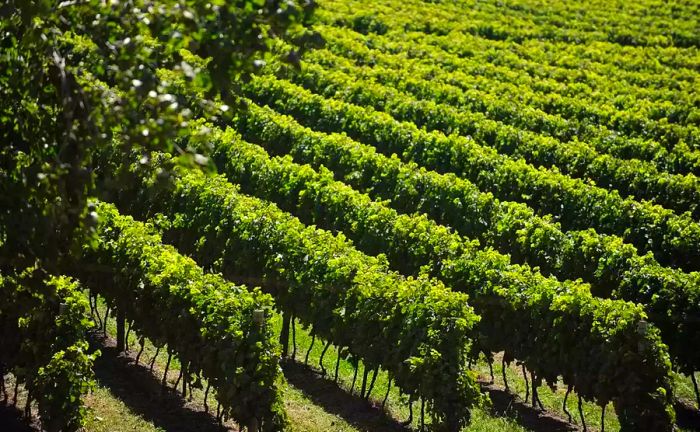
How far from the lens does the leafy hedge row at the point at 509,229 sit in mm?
15820

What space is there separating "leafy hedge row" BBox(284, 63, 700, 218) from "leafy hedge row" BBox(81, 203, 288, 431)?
11.6 m

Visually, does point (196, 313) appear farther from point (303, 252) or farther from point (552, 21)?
point (552, 21)

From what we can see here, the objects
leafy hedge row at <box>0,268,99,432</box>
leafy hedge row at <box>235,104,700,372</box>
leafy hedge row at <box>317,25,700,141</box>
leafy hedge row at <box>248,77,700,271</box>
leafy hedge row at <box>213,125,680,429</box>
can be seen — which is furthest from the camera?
leafy hedge row at <box>317,25,700,141</box>

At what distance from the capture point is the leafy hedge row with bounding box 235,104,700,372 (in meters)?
15.8

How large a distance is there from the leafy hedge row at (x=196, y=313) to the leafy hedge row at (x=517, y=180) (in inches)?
364

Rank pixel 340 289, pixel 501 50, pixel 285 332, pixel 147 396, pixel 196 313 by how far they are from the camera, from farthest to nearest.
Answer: pixel 501 50 < pixel 285 332 < pixel 340 289 < pixel 147 396 < pixel 196 313

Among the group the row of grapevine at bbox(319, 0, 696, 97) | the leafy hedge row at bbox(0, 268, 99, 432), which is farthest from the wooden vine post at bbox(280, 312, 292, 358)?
the row of grapevine at bbox(319, 0, 696, 97)

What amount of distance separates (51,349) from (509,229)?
964cm

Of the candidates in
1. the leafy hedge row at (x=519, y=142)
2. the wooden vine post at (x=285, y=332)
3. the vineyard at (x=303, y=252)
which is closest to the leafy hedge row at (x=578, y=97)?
the vineyard at (x=303, y=252)

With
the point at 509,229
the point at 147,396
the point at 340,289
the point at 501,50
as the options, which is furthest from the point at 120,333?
the point at 501,50

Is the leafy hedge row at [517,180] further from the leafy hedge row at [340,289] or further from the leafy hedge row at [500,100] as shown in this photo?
the leafy hedge row at [340,289]

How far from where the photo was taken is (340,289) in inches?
582

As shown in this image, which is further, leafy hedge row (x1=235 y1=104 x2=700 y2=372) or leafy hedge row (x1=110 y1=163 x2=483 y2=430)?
leafy hedge row (x1=235 y1=104 x2=700 y2=372)

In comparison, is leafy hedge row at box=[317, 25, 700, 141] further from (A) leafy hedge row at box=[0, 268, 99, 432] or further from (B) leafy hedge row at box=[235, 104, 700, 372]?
(A) leafy hedge row at box=[0, 268, 99, 432]
